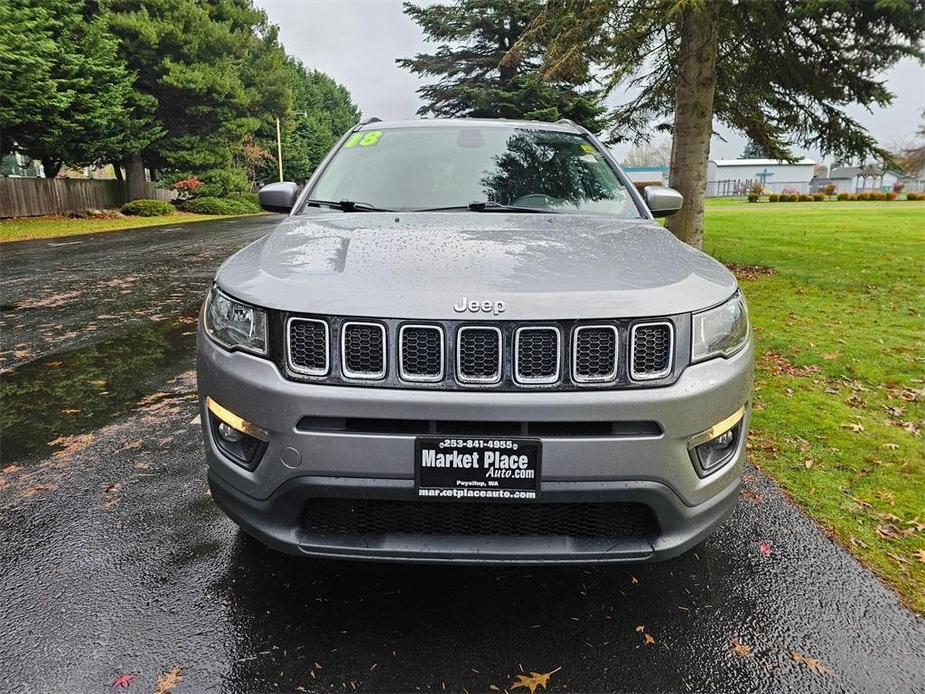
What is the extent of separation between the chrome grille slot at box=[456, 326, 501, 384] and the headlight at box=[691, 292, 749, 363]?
641 millimetres

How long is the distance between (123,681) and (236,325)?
116 centimetres

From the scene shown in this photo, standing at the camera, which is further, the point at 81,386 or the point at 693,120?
the point at 693,120

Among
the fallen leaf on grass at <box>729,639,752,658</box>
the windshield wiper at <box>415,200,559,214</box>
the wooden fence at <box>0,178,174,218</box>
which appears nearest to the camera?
the fallen leaf on grass at <box>729,639,752,658</box>

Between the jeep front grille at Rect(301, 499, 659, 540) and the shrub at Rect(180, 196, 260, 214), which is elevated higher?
the jeep front grille at Rect(301, 499, 659, 540)

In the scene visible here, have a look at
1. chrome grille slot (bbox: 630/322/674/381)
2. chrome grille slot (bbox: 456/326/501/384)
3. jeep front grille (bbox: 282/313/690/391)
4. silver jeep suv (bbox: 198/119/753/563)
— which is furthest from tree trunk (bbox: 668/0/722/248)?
chrome grille slot (bbox: 456/326/501/384)

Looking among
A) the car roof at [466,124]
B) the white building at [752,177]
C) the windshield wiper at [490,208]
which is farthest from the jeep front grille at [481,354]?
the white building at [752,177]

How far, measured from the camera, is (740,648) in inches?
83.8

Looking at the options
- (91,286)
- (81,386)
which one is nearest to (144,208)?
(91,286)

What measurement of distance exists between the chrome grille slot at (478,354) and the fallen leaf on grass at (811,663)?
1.39m

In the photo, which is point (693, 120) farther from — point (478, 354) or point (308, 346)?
point (308, 346)

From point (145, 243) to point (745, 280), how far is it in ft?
46.3

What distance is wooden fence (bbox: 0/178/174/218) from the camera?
24.2 metres

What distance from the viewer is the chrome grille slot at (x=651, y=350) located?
193cm

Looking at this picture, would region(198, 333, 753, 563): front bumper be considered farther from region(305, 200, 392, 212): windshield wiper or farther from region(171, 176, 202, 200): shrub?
region(171, 176, 202, 200): shrub
